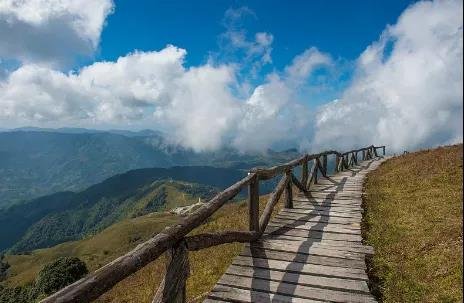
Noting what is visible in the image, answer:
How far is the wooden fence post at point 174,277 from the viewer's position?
6281 millimetres

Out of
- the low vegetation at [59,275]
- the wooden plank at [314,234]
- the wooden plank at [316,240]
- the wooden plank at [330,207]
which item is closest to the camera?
the wooden plank at [316,240]

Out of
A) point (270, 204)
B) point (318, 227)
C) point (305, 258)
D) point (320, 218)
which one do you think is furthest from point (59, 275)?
point (305, 258)

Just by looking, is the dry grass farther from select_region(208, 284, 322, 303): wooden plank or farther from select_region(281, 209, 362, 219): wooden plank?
select_region(281, 209, 362, 219): wooden plank

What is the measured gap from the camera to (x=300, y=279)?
366 inches

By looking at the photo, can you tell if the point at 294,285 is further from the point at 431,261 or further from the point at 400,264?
the point at 431,261

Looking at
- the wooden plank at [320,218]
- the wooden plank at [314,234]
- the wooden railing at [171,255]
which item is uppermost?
the wooden railing at [171,255]

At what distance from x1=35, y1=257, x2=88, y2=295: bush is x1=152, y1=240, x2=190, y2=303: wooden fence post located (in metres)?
32.4

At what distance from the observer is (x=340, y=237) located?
12.8 m

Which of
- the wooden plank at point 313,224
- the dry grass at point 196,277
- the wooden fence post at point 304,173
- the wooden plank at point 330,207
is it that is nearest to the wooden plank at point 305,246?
the dry grass at point 196,277

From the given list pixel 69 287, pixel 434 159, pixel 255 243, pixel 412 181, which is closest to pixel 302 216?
pixel 255 243

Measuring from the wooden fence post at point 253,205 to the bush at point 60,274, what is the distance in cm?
2863

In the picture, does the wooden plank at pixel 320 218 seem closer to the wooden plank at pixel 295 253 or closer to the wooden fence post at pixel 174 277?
the wooden plank at pixel 295 253

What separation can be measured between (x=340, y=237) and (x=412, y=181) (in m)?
12.5

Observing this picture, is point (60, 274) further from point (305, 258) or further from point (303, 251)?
point (305, 258)
